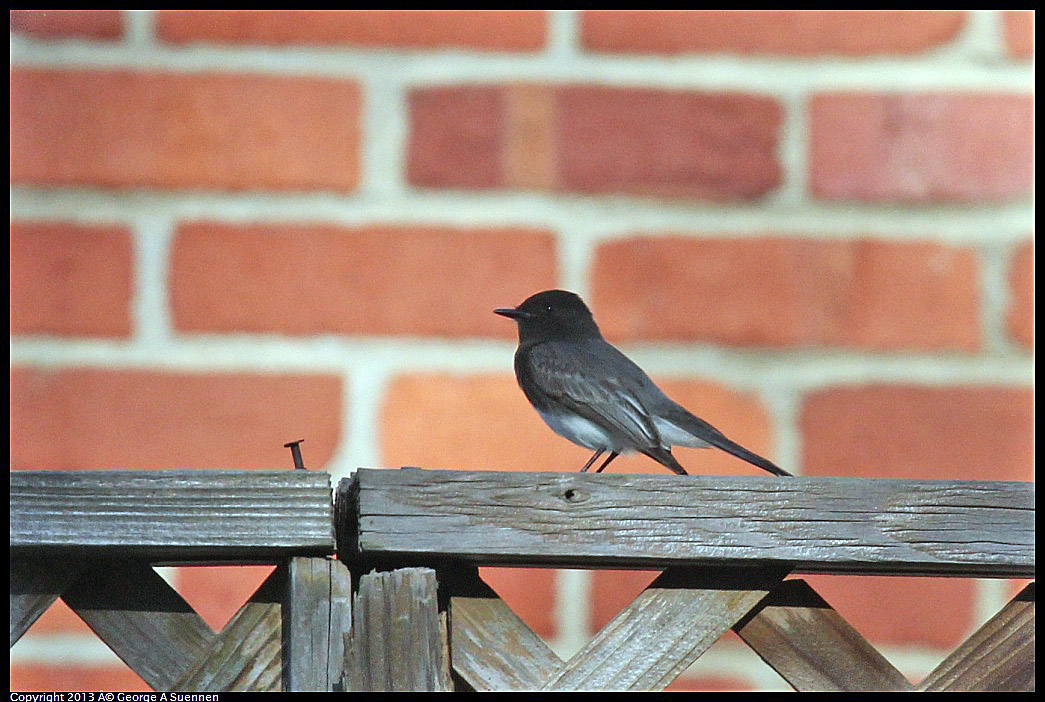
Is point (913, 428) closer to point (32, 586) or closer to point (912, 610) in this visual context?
point (912, 610)

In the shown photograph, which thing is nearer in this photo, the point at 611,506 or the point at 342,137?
the point at 611,506

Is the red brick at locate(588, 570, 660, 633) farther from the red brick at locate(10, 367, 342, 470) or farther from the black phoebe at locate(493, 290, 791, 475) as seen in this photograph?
the red brick at locate(10, 367, 342, 470)

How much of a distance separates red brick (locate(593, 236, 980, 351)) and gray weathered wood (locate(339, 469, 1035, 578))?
0.61m

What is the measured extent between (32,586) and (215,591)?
0.68 metres

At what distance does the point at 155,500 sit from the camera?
152 cm

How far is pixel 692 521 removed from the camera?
1551mm

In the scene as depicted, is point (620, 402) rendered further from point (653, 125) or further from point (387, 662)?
point (387, 662)

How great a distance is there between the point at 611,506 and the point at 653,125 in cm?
86

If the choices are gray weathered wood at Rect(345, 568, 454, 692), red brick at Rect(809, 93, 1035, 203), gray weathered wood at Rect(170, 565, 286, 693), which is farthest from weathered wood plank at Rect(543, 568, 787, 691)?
red brick at Rect(809, 93, 1035, 203)

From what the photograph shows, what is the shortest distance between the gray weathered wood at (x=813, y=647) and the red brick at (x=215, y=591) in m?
0.88

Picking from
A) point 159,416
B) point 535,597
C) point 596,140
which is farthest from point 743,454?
point 159,416

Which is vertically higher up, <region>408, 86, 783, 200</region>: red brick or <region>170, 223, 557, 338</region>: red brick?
<region>408, 86, 783, 200</region>: red brick

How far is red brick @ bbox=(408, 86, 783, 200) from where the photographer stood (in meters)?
2.18

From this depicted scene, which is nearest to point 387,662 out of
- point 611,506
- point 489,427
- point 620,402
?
point 611,506
